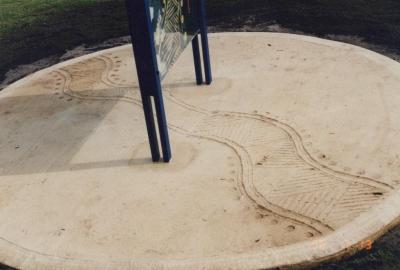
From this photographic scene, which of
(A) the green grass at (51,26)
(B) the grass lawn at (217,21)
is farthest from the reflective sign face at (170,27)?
(A) the green grass at (51,26)

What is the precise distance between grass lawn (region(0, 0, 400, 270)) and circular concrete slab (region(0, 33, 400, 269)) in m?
1.46

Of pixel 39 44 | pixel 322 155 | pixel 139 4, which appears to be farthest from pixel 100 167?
pixel 39 44

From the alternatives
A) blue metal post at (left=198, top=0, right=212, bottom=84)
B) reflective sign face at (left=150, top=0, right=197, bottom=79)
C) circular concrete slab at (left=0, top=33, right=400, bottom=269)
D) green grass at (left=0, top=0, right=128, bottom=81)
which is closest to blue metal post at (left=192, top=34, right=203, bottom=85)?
blue metal post at (left=198, top=0, right=212, bottom=84)

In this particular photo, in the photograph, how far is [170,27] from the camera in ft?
21.1

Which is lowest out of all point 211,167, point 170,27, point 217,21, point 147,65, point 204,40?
point 211,167

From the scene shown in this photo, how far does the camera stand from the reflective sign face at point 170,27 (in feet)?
19.0

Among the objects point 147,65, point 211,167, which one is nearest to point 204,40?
point 147,65

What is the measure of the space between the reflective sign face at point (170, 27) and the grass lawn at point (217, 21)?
3846mm

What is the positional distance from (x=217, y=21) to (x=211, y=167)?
621 centimetres

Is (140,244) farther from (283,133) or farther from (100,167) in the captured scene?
(283,133)

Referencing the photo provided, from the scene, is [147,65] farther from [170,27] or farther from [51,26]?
[51,26]

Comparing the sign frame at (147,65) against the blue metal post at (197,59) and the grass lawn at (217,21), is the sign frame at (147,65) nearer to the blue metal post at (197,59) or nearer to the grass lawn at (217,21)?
the blue metal post at (197,59)

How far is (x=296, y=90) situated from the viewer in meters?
7.92

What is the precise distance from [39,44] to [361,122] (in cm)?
782
